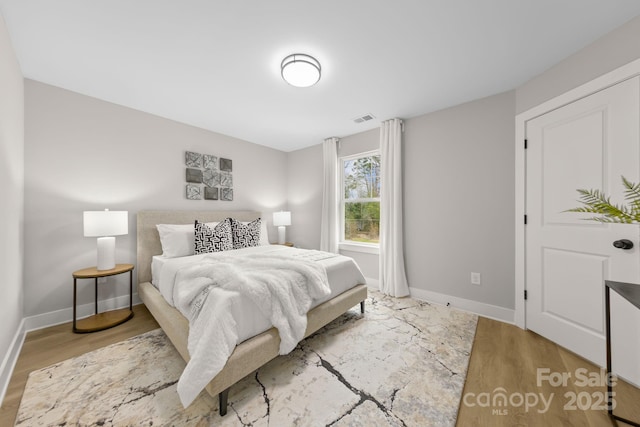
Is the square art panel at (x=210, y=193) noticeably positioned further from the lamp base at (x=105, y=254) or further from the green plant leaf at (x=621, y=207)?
the green plant leaf at (x=621, y=207)

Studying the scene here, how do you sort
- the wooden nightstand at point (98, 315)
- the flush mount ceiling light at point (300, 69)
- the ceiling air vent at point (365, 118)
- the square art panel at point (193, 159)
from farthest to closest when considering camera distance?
the square art panel at point (193, 159) → the ceiling air vent at point (365, 118) → the wooden nightstand at point (98, 315) → the flush mount ceiling light at point (300, 69)

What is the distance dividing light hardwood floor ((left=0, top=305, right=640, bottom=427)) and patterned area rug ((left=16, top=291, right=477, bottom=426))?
8 centimetres

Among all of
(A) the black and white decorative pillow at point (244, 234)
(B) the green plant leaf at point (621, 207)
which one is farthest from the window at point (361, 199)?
(B) the green plant leaf at point (621, 207)

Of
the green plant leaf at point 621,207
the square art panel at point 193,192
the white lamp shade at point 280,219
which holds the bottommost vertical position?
the white lamp shade at point 280,219

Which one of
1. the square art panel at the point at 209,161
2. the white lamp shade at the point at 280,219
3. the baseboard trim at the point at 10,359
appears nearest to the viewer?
the baseboard trim at the point at 10,359

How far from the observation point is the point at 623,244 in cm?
158

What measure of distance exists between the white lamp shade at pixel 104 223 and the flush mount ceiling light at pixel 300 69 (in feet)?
7.20

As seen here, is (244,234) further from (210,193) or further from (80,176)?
(80,176)

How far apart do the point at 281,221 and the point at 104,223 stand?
244cm

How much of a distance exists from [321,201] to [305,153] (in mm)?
1052

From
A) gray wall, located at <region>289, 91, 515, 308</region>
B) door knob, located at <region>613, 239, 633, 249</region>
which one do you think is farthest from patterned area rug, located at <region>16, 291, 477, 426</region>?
door knob, located at <region>613, 239, 633, 249</region>

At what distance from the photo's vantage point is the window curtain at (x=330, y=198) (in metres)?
3.92

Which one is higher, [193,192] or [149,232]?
[193,192]

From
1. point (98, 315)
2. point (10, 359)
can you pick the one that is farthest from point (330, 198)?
point (10, 359)
